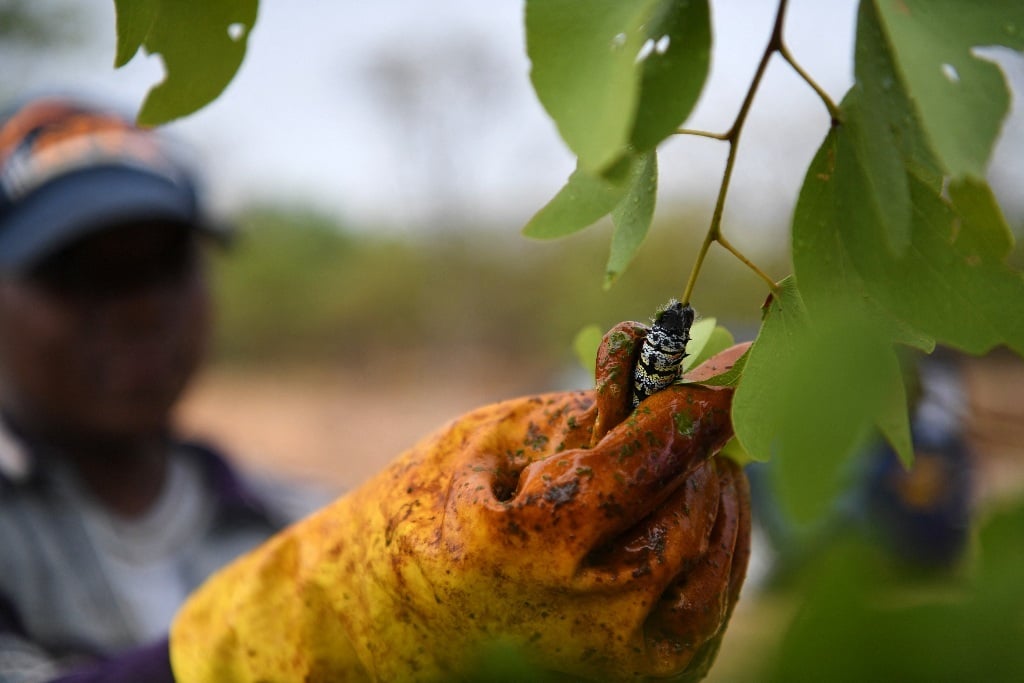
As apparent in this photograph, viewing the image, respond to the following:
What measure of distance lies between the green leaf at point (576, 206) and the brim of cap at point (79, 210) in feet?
7.14

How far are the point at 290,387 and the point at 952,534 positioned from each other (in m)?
14.4

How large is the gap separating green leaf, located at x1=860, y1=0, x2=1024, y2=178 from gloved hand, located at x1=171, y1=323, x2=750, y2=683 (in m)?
0.31

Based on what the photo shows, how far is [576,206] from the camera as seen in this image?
0.72m

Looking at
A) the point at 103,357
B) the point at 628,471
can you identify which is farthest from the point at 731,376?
the point at 103,357

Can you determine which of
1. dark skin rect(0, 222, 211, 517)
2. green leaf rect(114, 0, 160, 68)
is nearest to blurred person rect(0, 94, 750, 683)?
green leaf rect(114, 0, 160, 68)

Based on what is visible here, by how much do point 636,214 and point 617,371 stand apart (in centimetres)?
15

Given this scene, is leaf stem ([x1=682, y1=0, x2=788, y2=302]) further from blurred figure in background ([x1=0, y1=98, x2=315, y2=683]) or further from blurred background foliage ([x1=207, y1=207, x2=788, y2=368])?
blurred background foliage ([x1=207, y1=207, x2=788, y2=368])

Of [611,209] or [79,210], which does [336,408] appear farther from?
[611,209]

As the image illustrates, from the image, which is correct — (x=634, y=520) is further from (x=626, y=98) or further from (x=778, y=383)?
(x=626, y=98)

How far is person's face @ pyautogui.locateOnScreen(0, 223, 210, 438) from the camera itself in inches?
97.4

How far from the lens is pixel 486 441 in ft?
2.92

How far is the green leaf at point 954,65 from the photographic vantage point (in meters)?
0.49

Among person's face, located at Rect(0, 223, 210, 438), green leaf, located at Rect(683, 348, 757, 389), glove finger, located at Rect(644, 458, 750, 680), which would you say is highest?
green leaf, located at Rect(683, 348, 757, 389)

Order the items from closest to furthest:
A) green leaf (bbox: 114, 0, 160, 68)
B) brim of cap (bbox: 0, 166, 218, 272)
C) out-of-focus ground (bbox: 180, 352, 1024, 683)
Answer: green leaf (bbox: 114, 0, 160, 68), brim of cap (bbox: 0, 166, 218, 272), out-of-focus ground (bbox: 180, 352, 1024, 683)
